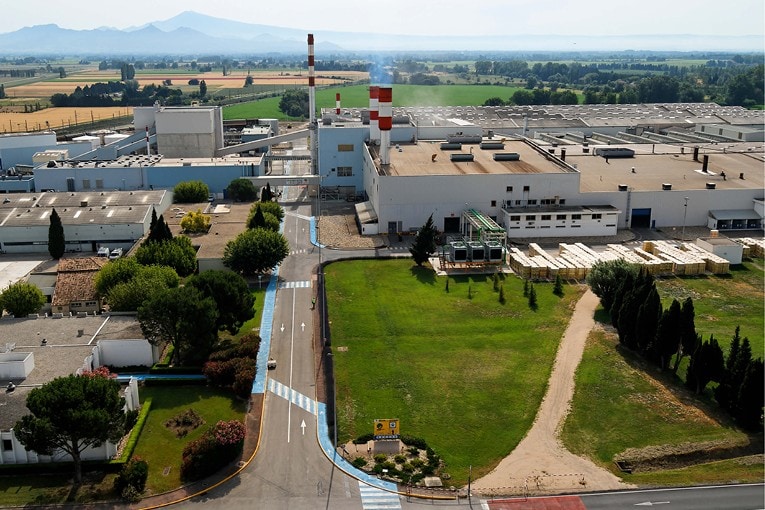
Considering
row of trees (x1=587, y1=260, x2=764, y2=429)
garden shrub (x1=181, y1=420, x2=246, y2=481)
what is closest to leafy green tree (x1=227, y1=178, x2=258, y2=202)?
row of trees (x1=587, y1=260, x2=764, y2=429)

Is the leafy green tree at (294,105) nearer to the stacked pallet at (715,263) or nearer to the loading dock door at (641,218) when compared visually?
the loading dock door at (641,218)

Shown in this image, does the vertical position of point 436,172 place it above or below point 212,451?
above

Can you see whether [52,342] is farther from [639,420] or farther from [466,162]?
[466,162]

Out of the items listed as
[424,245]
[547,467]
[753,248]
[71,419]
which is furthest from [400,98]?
[71,419]

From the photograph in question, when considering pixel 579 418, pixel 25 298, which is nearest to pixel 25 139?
pixel 25 298

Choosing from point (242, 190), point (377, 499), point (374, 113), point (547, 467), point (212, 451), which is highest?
point (374, 113)

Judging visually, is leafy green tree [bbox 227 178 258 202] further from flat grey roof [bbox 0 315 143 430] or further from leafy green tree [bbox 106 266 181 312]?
flat grey roof [bbox 0 315 143 430]

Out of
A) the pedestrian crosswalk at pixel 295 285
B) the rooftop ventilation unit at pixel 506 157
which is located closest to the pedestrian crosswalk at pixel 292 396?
the pedestrian crosswalk at pixel 295 285
